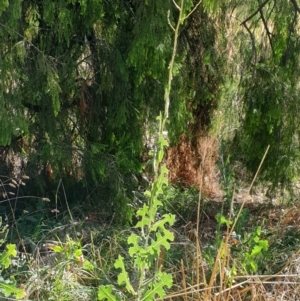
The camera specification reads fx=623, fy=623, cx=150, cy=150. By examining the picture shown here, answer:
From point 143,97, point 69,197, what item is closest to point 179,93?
point 143,97

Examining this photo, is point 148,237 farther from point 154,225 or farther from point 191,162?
point 191,162

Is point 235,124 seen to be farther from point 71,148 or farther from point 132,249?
point 132,249

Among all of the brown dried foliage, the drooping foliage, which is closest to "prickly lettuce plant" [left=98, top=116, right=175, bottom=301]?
the drooping foliage

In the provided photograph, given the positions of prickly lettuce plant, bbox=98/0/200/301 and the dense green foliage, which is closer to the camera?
prickly lettuce plant, bbox=98/0/200/301

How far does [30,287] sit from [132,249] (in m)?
1.48

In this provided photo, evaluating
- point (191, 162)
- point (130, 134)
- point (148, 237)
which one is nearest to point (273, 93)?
point (130, 134)

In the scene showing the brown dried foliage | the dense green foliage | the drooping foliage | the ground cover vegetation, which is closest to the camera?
the ground cover vegetation

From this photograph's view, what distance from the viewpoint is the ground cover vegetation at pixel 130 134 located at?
4.23m

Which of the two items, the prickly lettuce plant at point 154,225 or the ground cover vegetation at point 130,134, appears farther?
the ground cover vegetation at point 130,134

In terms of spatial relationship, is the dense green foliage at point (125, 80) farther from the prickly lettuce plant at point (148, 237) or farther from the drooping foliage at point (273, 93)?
the prickly lettuce plant at point (148, 237)

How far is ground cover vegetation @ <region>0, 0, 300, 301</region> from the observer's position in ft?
13.9

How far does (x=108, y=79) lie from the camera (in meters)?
5.36

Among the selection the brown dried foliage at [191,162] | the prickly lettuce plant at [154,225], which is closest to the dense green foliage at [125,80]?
the brown dried foliage at [191,162]

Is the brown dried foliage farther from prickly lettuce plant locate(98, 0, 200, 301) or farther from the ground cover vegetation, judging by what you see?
prickly lettuce plant locate(98, 0, 200, 301)
